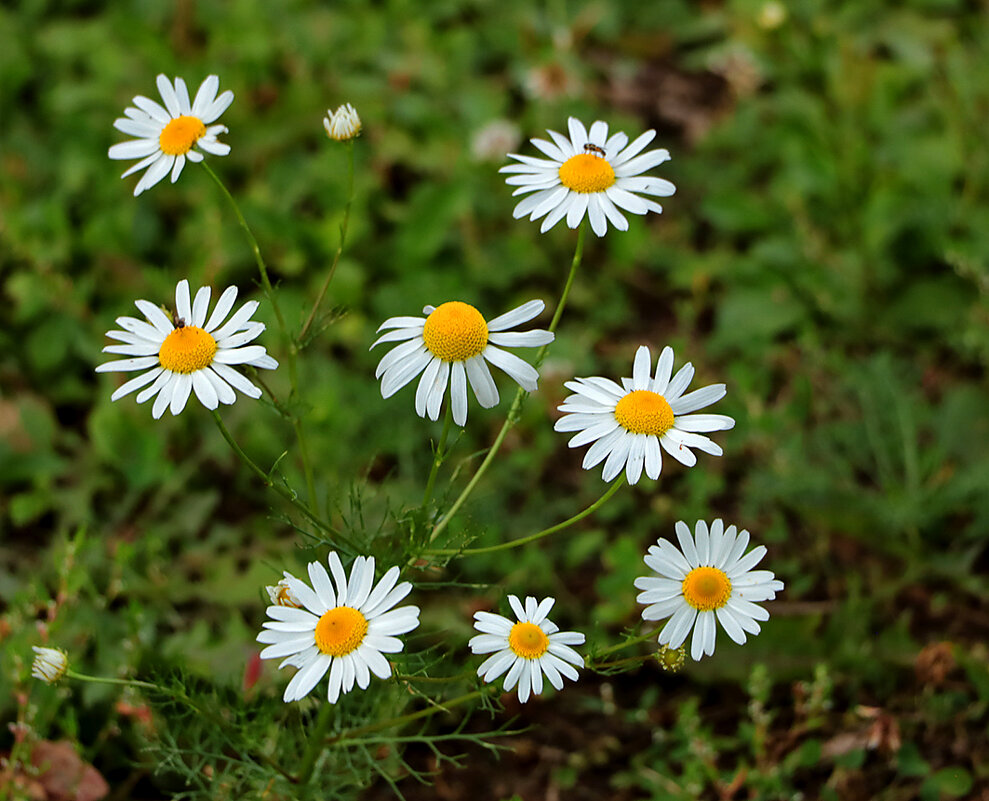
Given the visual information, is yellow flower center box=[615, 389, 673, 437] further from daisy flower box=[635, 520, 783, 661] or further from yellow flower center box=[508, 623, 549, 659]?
yellow flower center box=[508, 623, 549, 659]

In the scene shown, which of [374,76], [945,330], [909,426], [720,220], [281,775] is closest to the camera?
[281,775]

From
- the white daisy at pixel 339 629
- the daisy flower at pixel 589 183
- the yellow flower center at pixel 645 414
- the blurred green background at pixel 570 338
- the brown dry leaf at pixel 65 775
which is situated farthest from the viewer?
the blurred green background at pixel 570 338

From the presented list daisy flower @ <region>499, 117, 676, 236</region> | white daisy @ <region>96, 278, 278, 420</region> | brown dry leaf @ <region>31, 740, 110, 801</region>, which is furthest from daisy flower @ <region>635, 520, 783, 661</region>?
brown dry leaf @ <region>31, 740, 110, 801</region>

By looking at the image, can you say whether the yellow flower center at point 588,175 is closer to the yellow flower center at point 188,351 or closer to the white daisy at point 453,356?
the white daisy at point 453,356

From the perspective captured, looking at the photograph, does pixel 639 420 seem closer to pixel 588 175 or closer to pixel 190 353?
pixel 588 175

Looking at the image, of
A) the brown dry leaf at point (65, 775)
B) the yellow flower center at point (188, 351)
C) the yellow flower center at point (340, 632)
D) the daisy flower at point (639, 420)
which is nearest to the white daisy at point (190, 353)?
the yellow flower center at point (188, 351)

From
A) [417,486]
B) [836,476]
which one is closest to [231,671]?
[417,486]

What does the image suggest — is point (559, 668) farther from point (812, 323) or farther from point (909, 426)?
point (812, 323)
